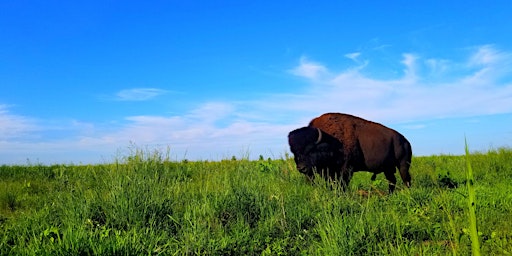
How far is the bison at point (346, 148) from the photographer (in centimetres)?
916

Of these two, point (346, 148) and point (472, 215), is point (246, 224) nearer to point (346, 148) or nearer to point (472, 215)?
point (346, 148)

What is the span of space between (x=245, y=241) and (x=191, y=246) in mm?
719

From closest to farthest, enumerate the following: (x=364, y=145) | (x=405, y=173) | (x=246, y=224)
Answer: (x=246, y=224), (x=364, y=145), (x=405, y=173)

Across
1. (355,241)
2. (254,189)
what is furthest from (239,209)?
(355,241)

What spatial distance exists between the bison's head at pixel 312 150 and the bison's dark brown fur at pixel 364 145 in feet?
1.12

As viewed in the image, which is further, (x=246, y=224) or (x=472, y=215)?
(x=246, y=224)

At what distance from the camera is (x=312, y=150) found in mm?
9133

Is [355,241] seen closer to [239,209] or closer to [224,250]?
[224,250]

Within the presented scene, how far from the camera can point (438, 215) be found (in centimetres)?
659

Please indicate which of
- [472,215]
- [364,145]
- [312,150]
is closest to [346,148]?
[364,145]

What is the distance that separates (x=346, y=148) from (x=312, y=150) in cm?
89

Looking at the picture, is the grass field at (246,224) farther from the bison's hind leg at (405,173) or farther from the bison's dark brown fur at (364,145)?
the bison's hind leg at (405,173)

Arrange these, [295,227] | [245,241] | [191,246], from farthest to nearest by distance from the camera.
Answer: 1. [295,227]
2. [245,241]
3. [191,246]

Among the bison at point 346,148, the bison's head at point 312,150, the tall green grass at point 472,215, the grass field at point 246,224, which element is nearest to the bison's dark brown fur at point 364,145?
the bison at point 346,148
